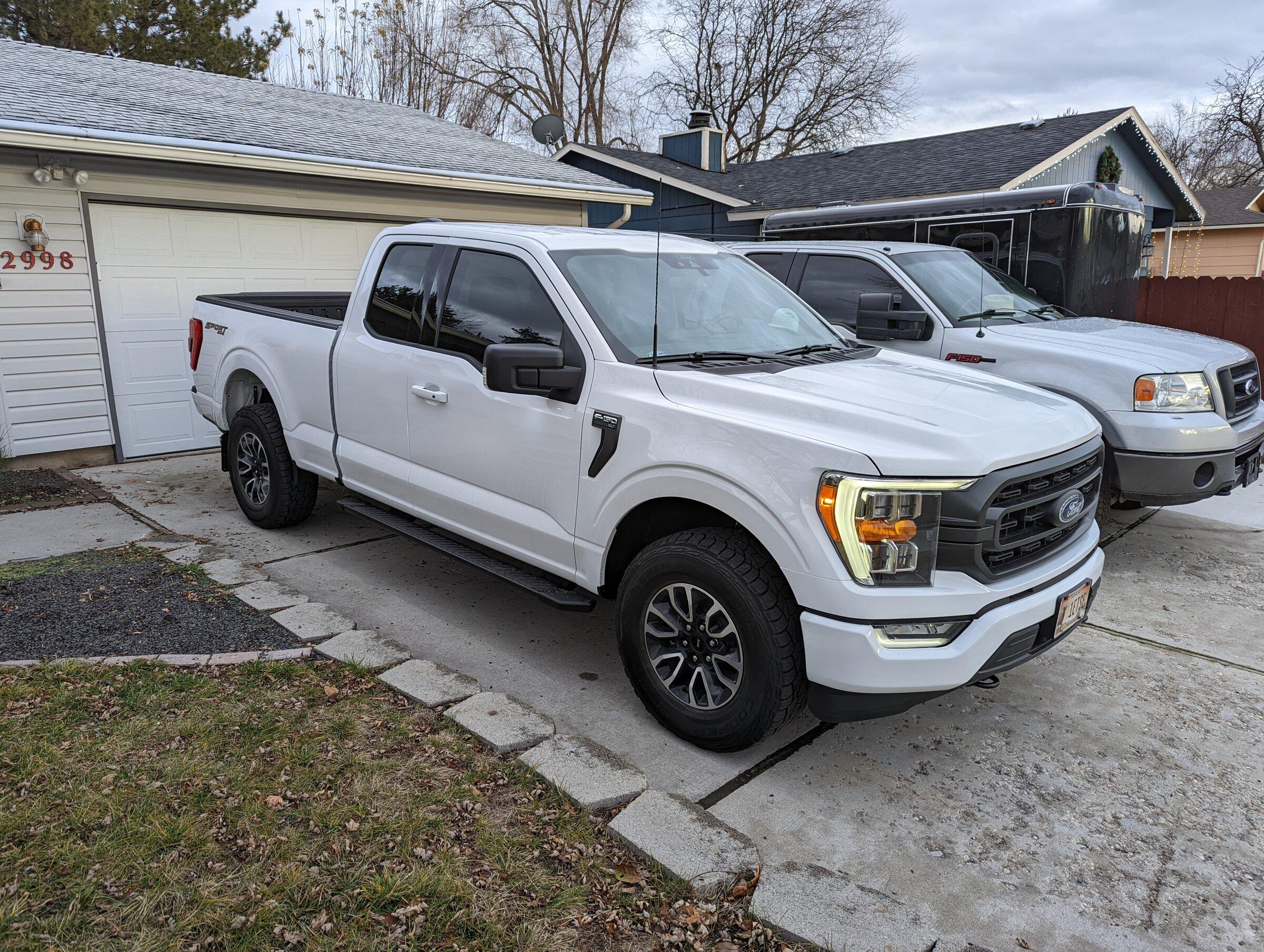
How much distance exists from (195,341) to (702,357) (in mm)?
4429

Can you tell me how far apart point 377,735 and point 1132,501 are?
539 cm

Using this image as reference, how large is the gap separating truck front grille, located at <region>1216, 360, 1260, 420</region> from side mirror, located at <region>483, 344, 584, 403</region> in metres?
4.54

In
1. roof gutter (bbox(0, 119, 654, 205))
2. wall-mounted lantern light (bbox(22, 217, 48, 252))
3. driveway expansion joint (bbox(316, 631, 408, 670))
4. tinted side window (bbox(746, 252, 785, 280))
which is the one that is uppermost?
roof gutter (bbox(0, 119, 654, 205))

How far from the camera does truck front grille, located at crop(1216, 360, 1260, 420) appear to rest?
583cm

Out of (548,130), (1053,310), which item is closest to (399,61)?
(548,130)

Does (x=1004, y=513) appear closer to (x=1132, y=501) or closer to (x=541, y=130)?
(x=1132, y=501)


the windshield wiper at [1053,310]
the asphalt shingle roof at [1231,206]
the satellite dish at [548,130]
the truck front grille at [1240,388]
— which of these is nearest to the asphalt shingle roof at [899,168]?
the satellite dish at [548,130]

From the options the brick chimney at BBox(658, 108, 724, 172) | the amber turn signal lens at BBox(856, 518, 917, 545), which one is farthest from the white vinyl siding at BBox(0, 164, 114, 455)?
the brick chimney at BBox(658, 108, 724, 172)

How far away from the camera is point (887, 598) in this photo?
2.96m

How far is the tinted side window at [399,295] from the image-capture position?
4777 mm

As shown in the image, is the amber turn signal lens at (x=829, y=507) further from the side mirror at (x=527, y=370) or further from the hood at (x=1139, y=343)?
the hood at (x=1139, y=343)

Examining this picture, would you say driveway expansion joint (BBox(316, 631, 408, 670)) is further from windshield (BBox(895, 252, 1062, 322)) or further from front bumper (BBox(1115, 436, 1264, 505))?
windshield (BBox(895, 252, 1062, 322))

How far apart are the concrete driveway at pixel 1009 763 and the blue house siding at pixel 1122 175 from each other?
36.6ft

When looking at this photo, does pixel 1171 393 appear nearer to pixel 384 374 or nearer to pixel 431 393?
pixel 431 393
